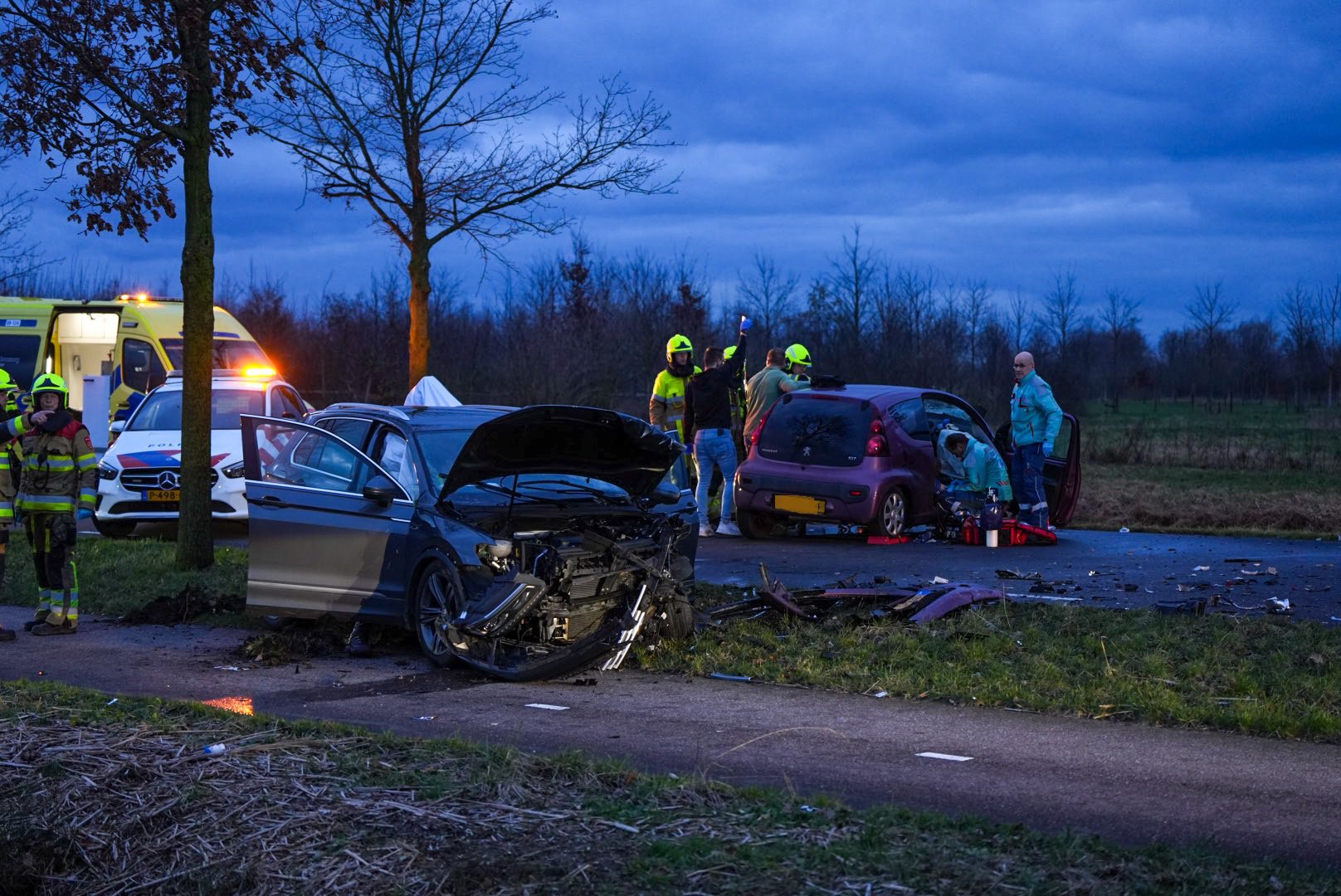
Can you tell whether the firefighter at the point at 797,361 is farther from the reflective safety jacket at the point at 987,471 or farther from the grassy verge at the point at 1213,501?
the grassy verge at the point at 1213,501

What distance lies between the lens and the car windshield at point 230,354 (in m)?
23.9

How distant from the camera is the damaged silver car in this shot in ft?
27.8

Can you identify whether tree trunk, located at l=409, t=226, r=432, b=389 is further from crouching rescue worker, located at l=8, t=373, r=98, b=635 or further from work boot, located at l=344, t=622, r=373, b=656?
work boot, located at l=344, t=622, r=373, b=656

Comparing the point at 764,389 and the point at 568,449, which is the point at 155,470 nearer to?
the point at 764,389

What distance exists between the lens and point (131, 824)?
17.7 ft

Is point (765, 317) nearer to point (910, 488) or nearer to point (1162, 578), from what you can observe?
point (910, 488)

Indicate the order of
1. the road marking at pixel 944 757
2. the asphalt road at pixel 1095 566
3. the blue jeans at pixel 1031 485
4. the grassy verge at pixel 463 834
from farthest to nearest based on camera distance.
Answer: the blue jeans at pixel 1031 485 < the asphalt road at pixel 1095 566 < the road marking at pixel 944 757 < the grassy verge at pixel 463 834

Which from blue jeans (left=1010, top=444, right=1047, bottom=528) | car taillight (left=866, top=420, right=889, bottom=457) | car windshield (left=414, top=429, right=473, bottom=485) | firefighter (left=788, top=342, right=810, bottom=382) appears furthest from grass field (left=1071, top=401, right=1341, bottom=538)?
car windshield (left=414, top=429, right=473, bottom=485)

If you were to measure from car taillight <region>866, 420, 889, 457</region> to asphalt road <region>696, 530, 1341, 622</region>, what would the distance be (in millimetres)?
939

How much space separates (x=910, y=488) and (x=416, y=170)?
390 inches

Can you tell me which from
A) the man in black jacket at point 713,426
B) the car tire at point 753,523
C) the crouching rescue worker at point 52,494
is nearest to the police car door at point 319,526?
the crouching rescue worker at point 52,494

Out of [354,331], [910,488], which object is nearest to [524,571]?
[910,488]

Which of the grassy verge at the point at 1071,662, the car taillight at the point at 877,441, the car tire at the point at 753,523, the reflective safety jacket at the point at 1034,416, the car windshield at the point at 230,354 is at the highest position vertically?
the car windshield at the point at 230,354

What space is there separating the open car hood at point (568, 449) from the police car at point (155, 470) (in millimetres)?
7476
